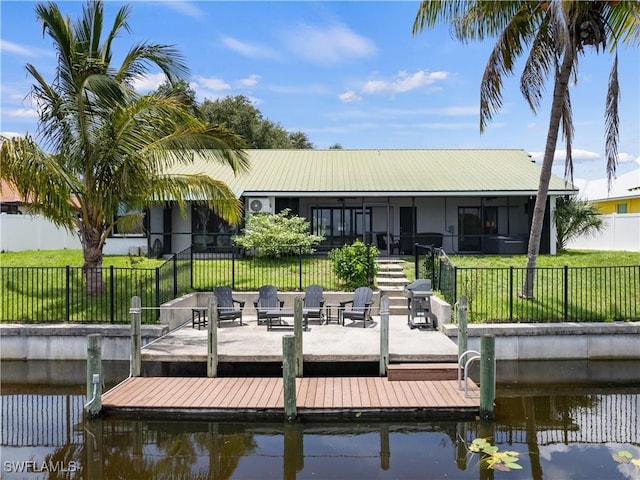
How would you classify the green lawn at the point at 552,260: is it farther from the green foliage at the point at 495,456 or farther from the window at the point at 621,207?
the window at the point at 621,207

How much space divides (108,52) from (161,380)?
9.16m

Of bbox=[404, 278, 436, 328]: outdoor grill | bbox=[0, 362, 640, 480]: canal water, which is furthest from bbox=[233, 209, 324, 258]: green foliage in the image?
bbox=[0, 362, 640, 480]: canal water

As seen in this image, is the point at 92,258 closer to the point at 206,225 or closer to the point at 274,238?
the point at 274,238

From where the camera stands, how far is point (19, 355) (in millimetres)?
11797

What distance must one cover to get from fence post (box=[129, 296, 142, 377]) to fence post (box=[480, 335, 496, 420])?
6.24 metres

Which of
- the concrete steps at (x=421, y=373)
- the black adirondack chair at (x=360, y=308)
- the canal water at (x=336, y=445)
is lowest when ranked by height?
the canal water at (x=336, y=445)

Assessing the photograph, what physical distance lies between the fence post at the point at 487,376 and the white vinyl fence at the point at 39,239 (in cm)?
1681

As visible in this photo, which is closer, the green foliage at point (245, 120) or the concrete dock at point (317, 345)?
the concrete dock at point (317, 345)

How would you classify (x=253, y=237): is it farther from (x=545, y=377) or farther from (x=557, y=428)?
(x=557, y=428)

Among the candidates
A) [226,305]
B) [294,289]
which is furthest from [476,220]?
[226,305]

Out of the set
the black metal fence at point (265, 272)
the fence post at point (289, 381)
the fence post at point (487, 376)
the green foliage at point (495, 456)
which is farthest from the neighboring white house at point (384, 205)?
the green foliage at point (495, 456)

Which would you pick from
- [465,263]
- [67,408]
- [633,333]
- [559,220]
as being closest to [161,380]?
[67,408]

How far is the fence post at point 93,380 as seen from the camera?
8133 millimetres

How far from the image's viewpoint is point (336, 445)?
290 inches
